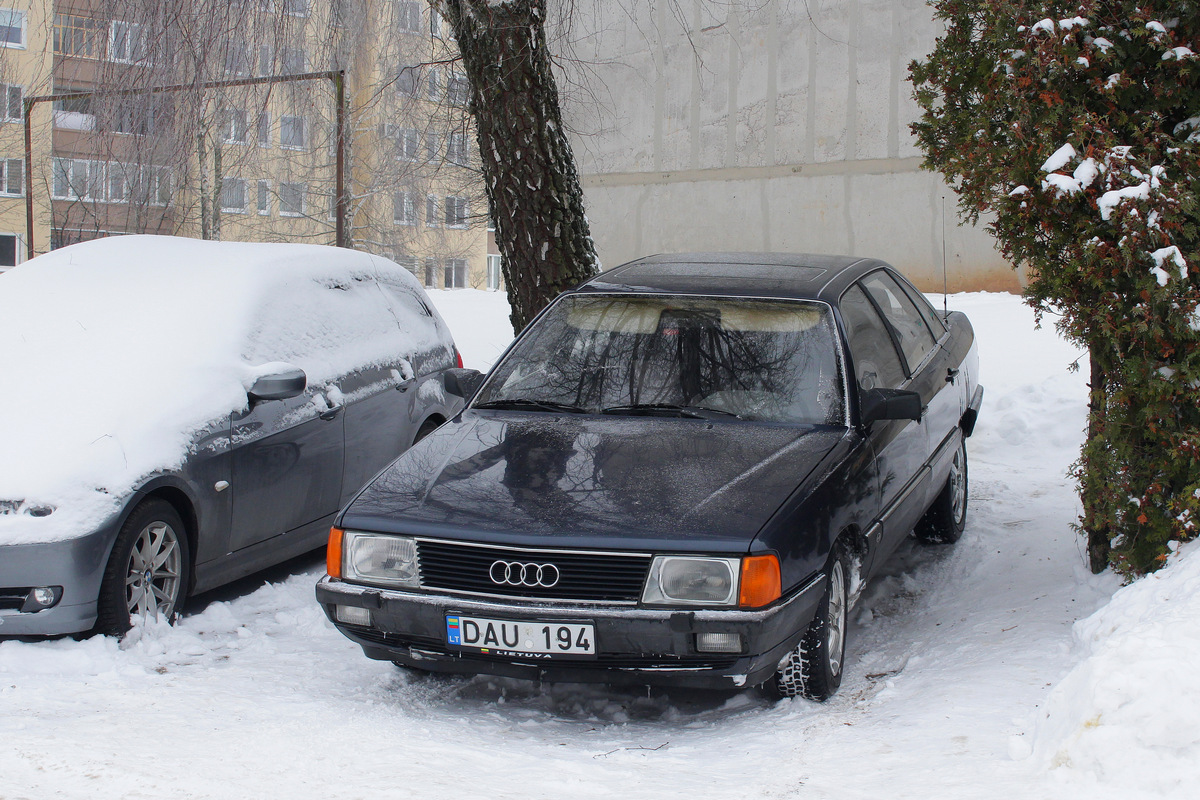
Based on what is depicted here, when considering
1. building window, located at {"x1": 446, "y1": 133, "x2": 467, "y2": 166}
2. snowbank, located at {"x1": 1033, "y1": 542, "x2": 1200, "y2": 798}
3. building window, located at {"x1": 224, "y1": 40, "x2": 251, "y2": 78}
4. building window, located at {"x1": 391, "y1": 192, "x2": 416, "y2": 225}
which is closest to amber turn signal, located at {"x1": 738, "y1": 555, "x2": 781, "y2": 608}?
snowbank, located at {"x1": 1033, "y1": 542, "x2": 1200, "y2": 798}

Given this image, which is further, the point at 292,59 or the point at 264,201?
the point at 264,201

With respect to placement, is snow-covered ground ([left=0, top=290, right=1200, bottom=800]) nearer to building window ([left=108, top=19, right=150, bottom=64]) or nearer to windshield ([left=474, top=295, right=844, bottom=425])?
windshield ([left=474, top=295, right=844, bottom=425])

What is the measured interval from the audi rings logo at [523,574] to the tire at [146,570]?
5.90 feet

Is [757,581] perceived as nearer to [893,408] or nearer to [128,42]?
[893,408]

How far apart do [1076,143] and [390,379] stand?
12.1 feet

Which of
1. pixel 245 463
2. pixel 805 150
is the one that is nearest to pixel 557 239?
pixel 245 463

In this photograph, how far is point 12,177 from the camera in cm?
3778

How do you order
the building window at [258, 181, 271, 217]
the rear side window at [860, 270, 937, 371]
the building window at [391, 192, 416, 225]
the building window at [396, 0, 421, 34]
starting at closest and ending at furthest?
the rear side window at [860, 270, 937, 371] < the building window at [396, 0, 421, 34] < the building window at [391, 192, 416, 225] < the building window at [258, 181, 271, 217]

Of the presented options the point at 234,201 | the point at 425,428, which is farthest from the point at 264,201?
the point at 425,428

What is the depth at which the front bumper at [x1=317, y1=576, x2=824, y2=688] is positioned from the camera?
10.8 ft

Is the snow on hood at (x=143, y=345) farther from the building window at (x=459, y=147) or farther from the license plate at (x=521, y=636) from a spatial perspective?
the building window at (x=459, y=147)

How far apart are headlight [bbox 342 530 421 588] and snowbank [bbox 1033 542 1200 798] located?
6.37 feet

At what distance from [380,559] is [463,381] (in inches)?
53.5

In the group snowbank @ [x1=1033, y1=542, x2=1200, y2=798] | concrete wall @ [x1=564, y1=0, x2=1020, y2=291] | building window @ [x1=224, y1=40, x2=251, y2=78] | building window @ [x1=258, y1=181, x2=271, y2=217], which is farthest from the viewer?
building window @ [x1=258, y1=181, x2=271, y2=217]
